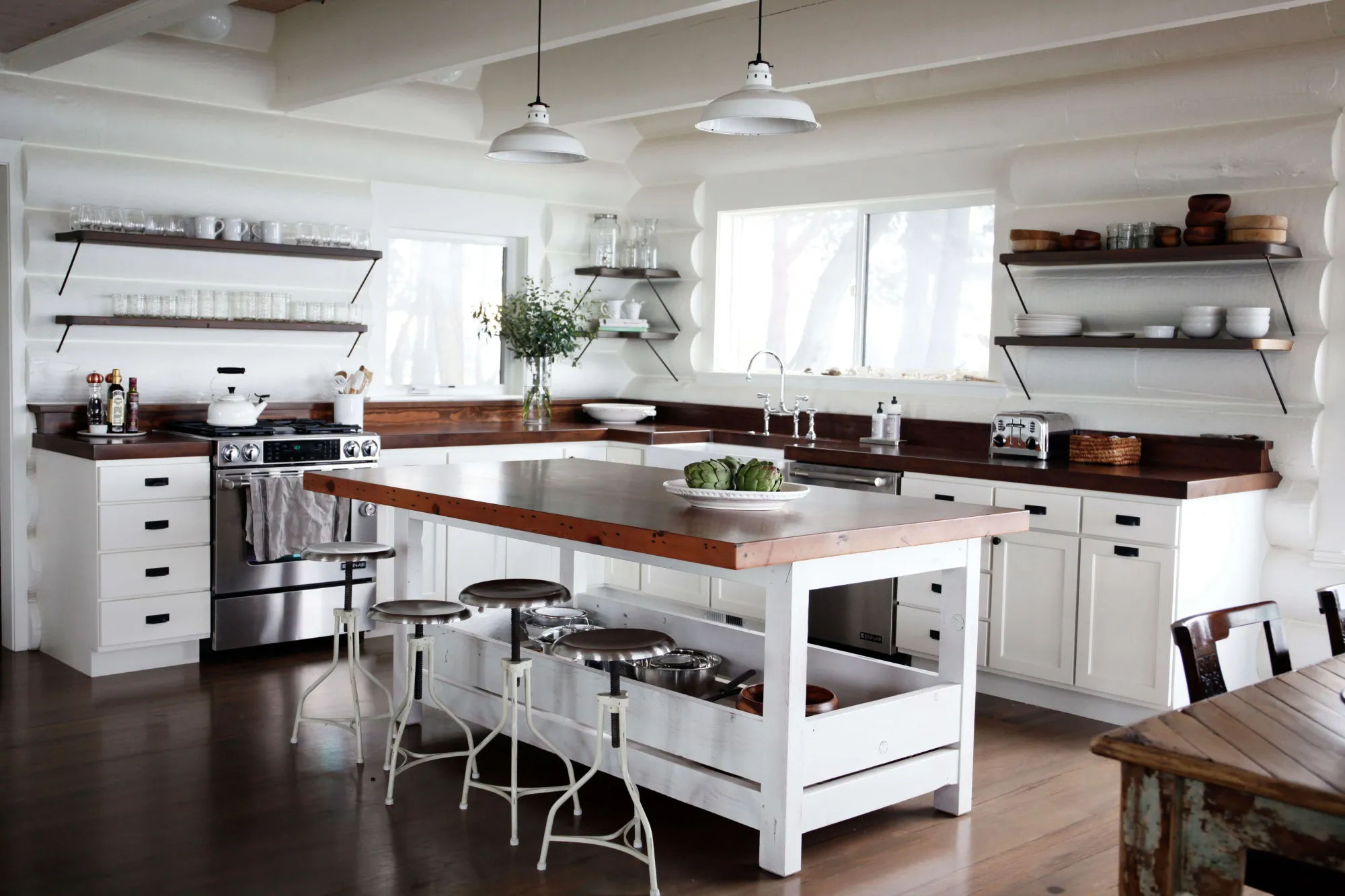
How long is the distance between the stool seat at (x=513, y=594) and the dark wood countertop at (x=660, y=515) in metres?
0.22

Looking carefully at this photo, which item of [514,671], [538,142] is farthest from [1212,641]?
[538,142]

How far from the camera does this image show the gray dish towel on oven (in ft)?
18.4

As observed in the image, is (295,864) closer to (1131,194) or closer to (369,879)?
(369,879)

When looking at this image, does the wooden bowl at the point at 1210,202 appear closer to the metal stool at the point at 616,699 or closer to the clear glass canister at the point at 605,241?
the metal stool at the point at 616,699

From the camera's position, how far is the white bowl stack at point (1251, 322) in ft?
16.3

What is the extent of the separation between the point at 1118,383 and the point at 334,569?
3.78 metres

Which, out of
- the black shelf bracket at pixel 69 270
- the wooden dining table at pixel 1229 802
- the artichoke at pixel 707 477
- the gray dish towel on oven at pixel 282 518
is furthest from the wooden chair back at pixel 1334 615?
the black shelf bracket at pixel 69 270

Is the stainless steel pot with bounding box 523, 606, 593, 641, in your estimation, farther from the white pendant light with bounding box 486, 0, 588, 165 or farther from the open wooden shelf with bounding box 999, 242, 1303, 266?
the open wooden shelf with bounding box 999, 242, 1303, 266

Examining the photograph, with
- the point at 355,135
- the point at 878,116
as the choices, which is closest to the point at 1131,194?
the point at 878,116

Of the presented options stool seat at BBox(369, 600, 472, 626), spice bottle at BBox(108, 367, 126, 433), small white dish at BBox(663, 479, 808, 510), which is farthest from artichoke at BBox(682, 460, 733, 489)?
spice bottle at BBox(108, 367, 126, 433)

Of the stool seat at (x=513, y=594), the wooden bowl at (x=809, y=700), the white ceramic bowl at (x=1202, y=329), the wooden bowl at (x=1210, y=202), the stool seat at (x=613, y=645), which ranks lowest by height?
the wooden bowl at (x=809, y=700)

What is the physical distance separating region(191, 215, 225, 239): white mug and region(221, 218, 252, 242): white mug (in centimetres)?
4

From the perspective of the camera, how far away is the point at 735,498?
3.78 m

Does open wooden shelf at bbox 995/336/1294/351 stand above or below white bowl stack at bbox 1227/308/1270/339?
below
